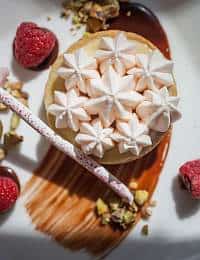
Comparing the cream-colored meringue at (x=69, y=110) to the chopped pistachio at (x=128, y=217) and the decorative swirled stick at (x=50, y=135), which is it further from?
the chopped pistachio at (x=128, y=217)

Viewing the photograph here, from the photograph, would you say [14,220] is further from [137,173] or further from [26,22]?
[26,22]

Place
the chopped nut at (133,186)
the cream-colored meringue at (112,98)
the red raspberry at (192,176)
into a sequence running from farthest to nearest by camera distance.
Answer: the chopped nut at (133,186) → the red raspberry at (192,176) → the cream-colored meringue at (112,98)

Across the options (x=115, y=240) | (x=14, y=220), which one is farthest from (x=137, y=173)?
(x=14, y=220)

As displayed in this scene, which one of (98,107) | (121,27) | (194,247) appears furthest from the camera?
(121,27)

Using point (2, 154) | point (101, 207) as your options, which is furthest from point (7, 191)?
point (101, 207)

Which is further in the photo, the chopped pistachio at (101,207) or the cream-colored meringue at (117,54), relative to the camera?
the chopped pistachio at (101,207)

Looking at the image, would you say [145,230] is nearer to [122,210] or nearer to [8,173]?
[122,210]

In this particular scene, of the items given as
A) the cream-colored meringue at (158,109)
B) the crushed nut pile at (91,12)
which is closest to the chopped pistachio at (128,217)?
the cream-colored meringue at (158,109)
